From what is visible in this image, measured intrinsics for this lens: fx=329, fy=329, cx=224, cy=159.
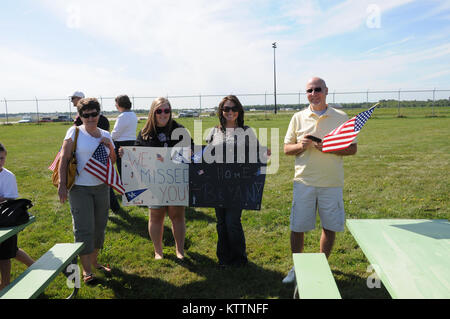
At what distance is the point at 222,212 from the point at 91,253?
60.5 inches

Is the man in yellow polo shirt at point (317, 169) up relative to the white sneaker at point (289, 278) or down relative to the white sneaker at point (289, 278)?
up

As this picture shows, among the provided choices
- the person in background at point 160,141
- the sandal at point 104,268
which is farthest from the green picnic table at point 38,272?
the person in background at point 160,141

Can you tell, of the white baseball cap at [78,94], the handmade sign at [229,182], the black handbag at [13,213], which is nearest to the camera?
the black handbag at [13,213]

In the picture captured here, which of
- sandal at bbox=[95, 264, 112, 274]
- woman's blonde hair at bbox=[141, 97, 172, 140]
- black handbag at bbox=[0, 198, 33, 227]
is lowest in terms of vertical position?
sandal at bbox=[95, 264, 112, 274]

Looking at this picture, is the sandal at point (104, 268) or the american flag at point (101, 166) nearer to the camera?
the american flag at point (101, 166)

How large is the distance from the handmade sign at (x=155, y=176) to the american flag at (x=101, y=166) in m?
0.55

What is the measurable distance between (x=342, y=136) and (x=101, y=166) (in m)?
2.49

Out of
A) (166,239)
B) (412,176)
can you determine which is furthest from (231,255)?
(412,176)

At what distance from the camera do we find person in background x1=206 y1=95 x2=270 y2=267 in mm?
3643

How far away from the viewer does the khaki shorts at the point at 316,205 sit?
346 centimetres

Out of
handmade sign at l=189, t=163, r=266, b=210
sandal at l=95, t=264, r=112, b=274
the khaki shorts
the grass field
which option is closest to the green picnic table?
sandal at l=95, t=264, r=112, b=274

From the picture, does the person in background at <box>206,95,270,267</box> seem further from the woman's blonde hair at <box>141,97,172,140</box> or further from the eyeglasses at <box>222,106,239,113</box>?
the woman's blonde hair at <box>141,97,172,140</box>

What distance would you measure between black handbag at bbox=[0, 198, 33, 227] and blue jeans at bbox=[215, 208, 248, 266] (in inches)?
79.5

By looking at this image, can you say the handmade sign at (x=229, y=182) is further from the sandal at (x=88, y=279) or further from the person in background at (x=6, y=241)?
the person in background at (x=6, y=241)
